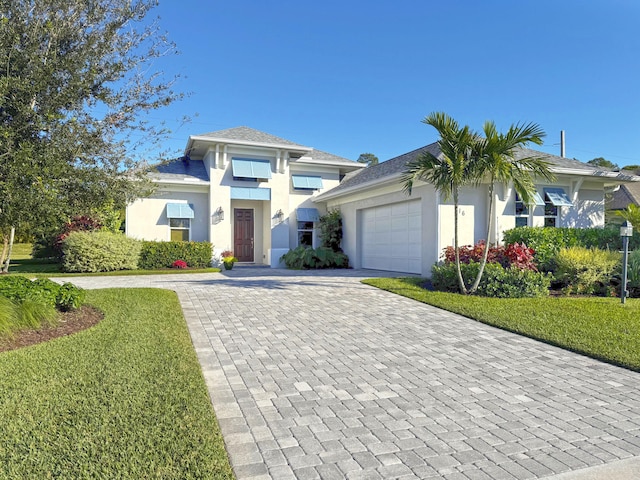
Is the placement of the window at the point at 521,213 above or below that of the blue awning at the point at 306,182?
below

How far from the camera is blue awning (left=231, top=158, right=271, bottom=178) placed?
18513mm

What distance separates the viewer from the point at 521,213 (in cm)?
1402

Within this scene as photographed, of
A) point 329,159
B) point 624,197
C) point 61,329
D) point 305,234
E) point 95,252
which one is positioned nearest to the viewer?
point 61,329

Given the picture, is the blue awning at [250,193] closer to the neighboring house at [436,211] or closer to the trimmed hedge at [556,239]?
the neighboring house at [436,211]

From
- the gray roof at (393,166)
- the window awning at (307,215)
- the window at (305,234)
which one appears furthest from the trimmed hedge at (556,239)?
the window at (305,234)

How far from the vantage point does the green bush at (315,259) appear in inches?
693

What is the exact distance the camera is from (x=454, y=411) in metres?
3.76

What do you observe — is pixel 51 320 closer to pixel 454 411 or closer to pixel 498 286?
pixel 454 411

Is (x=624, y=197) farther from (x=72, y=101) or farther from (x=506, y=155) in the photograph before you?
(x=72, y=101)

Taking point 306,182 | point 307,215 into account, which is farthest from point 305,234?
point 306,182

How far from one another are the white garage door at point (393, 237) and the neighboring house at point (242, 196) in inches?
152

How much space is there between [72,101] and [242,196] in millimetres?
12801

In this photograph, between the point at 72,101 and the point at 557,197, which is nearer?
the point at 72,101

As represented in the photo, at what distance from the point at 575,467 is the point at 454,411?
1080 millimetres
